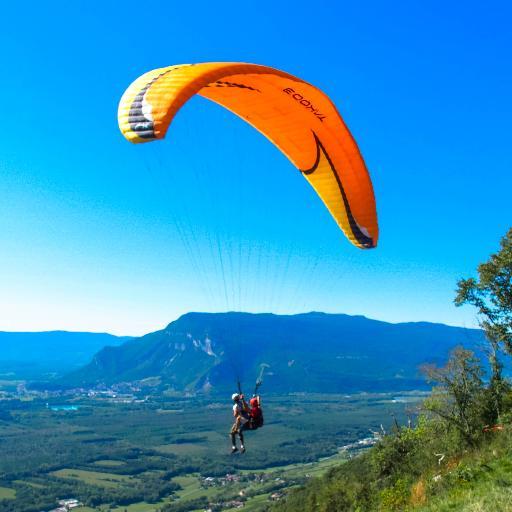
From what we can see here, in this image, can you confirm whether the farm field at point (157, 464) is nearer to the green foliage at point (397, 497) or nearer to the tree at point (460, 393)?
the tree at point (460, 393)

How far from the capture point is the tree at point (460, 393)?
70.2ft

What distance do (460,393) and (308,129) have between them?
12651 millimetres

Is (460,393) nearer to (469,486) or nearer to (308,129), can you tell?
(469,486)

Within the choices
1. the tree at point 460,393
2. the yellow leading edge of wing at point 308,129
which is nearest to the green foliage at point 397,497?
the tree at point 460,393

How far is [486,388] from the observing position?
74.5ft

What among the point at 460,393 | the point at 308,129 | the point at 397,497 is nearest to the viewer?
the point at 308,129

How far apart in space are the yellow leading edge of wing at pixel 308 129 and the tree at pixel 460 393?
8576 millimetres

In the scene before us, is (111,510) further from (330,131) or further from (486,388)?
(330,131)

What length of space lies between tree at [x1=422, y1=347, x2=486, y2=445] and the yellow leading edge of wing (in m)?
8.58

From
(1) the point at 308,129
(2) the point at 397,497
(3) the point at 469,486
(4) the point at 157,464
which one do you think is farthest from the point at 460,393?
(4) the point at 157,464

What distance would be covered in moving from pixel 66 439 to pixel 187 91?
7640 inches

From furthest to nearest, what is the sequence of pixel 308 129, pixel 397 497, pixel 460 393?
pixel 460 393 → pixel 397 497 → pixel 308 129

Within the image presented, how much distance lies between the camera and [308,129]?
54.8 feet

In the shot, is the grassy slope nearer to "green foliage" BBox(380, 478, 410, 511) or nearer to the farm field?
"green foliage" BBox(380, 478, 410, 511)
